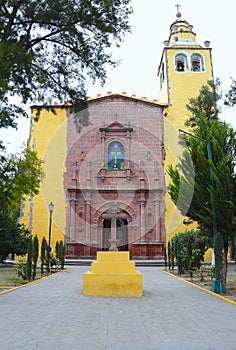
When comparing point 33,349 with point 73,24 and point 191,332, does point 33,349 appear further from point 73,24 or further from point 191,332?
point 73,24

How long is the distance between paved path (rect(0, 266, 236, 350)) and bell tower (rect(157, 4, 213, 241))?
14752 millimetres

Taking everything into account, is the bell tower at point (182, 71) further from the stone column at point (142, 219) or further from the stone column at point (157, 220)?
the stone column at point (142, 219)

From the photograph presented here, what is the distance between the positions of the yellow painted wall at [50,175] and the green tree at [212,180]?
11119mm

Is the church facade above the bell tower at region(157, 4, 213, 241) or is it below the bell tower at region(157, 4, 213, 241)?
below

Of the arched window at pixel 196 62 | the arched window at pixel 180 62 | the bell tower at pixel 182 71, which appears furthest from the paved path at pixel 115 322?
the arched window at pixel 196 62

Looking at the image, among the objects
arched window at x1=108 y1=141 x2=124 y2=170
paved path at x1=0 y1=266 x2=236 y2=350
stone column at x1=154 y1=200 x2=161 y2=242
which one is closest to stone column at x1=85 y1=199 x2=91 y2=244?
arched window at x1=108 y1=141 x2=124 y2=170

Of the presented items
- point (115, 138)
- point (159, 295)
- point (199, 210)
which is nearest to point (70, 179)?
point (115, 138)

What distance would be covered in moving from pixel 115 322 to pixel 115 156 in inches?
642

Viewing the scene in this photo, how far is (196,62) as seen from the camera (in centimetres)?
2295

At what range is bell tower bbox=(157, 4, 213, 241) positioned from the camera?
21.1m

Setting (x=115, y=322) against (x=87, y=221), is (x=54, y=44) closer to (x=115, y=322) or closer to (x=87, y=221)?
(x=115, y=322)

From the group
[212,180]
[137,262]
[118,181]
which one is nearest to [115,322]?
[212,180]

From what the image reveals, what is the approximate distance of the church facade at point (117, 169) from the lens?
19062mm

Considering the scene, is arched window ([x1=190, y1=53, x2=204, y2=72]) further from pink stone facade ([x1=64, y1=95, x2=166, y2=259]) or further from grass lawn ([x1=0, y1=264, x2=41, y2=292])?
grass lawn ([x1=0, y1=264, x2=41, y2=292])
